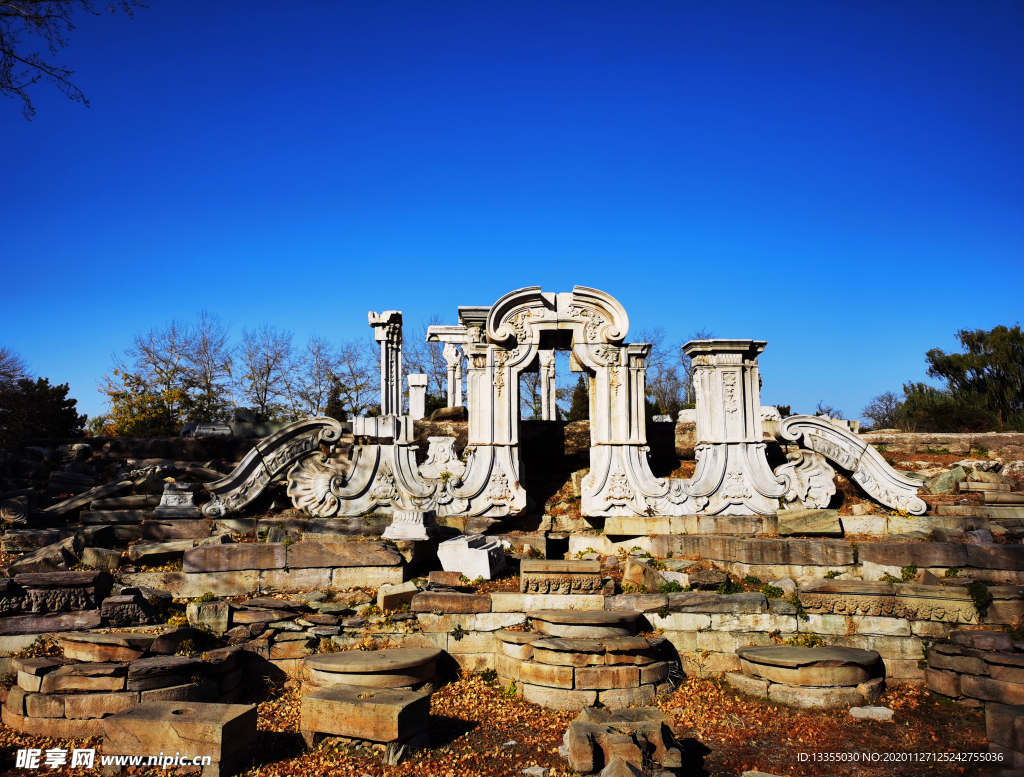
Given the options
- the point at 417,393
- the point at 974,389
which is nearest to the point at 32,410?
the point at 417,393

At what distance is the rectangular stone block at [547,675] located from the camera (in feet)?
22.2

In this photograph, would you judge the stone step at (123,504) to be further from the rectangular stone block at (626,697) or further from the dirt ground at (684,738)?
the rectangular stone block at (626,697)

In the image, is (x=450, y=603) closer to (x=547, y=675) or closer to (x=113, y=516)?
(x=547, y=675)

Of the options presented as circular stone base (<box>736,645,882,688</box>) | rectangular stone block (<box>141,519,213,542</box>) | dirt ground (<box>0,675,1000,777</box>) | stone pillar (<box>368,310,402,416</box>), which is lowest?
dirt ground (<box>0,675,1000,777</box>)

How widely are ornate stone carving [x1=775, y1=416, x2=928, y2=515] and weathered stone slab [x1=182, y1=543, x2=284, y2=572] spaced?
8.14m

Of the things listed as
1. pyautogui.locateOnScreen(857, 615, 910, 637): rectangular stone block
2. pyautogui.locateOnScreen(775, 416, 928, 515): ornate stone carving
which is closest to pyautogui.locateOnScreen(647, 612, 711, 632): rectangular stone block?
pyautogui.locateOnScreen(857, 615, 910, 637): rectangular stone block

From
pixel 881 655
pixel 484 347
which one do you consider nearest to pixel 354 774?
pixel 881 655

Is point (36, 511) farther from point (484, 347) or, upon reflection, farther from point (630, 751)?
point (630, 751)

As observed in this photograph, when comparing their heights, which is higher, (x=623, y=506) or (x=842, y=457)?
(x=842, y=457)

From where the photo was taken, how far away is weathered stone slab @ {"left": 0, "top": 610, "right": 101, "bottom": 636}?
727 cm

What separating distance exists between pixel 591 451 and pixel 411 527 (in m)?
3.46

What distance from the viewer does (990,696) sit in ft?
21.4

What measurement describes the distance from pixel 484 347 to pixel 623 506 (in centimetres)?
357

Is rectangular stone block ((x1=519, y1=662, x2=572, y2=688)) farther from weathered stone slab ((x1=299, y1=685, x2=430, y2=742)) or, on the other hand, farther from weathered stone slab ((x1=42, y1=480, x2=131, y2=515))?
weathered stone slab ((x1=42, y1=480, x2=131, y2=515))
